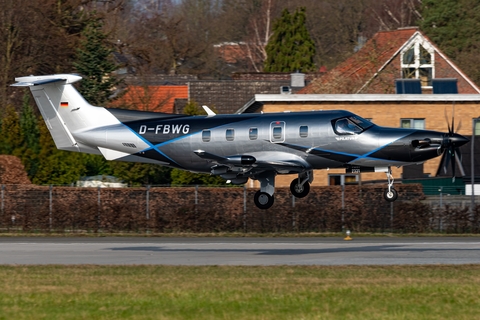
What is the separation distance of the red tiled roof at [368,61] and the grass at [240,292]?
105 feet

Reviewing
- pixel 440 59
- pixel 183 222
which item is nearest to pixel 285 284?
pixel 183 222

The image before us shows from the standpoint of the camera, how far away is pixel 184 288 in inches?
902

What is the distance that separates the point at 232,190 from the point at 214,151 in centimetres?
1644

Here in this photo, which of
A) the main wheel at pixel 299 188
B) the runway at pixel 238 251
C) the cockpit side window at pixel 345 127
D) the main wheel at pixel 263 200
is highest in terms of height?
the cockpit side window at pixel 345 127

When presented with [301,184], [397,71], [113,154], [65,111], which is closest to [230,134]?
[301,184]

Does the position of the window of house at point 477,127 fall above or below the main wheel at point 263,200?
above

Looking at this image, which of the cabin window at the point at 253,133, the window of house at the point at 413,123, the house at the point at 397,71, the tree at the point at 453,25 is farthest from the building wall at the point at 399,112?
the tree at the point at 453,25

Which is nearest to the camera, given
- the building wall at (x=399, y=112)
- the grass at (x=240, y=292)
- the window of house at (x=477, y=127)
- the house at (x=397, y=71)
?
the grass at (x=240, y=292)

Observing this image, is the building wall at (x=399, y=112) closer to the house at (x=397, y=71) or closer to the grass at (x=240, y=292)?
the house at (x=397, y=71)

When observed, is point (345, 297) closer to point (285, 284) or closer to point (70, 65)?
point (285, 284)

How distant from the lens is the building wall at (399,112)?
5284 centimetres

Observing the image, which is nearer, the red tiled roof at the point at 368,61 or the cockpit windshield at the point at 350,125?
the cockpit windshield at the point at 350,125

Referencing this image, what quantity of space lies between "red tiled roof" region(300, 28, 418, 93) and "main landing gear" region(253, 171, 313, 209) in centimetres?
2702

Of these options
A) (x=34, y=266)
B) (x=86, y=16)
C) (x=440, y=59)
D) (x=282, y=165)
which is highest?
(x=86, y=16)
